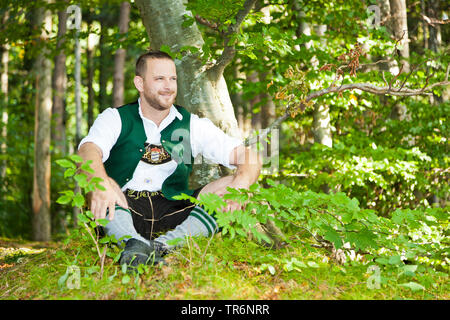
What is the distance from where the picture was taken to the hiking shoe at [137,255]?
127 inches

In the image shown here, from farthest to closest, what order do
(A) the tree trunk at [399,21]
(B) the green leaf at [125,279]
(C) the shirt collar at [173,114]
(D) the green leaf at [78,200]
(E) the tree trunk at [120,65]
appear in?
1. (E) the tree trunk at [120,65]
2. (A) the tree trunk at [399,21]
3. (C) the shirt collar at [173,114]
4. (D) the green leaf at [78,200]
5. (B) the green leaf at [125,279]

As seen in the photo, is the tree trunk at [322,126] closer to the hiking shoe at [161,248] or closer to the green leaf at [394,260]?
the green leaf at [394,260]

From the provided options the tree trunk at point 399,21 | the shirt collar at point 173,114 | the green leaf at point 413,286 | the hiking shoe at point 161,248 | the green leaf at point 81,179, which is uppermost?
the tree trunk at point 399,21

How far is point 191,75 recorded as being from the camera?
185 inches

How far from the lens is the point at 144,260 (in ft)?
10.7

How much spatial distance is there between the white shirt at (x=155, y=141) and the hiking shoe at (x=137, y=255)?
563 millimetres

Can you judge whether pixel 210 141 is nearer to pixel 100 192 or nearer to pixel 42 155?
pixel 100 192

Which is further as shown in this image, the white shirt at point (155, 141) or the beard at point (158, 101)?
the beard at point (158, 101)

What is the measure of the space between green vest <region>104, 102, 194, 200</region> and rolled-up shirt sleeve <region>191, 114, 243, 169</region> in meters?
0.06

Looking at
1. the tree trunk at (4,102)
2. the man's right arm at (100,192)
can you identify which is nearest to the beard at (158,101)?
the man's right arm at (100,192)

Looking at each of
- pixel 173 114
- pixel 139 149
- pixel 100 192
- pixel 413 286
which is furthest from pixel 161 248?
pixel 413 286

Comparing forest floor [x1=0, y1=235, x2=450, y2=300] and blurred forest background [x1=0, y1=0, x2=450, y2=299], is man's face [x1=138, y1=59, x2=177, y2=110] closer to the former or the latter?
blurred forest background [x1=0, y1=0, x2=450, y2=299]
